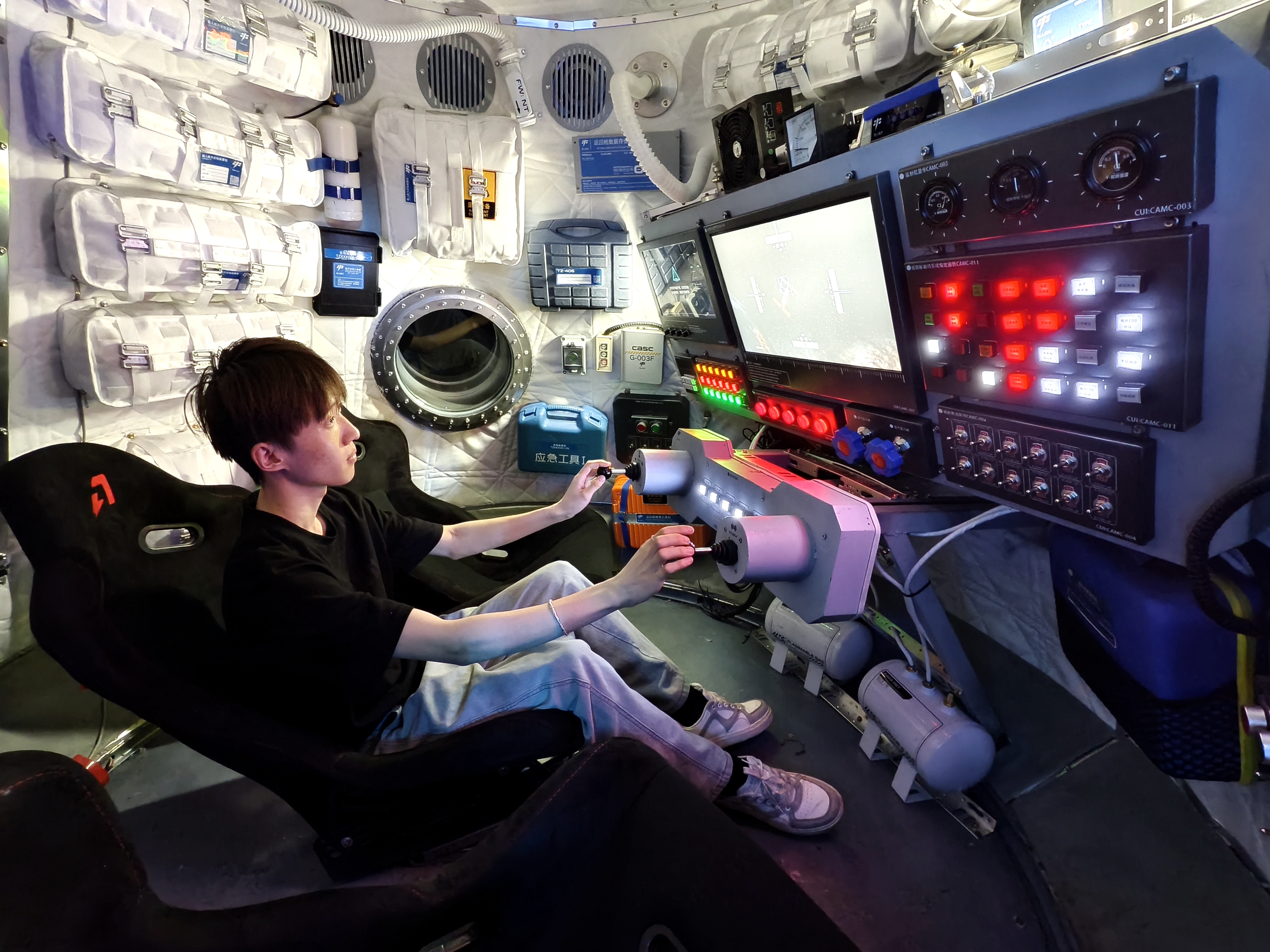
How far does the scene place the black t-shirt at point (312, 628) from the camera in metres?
1.26

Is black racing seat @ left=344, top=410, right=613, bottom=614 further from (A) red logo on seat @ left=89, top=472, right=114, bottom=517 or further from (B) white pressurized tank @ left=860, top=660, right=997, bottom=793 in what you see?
(B) white pressurized tank @ left=860, top=660, right=997, bottom=793

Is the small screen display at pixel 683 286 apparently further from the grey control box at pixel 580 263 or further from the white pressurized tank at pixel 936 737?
the white pressurized tank at pixel 936 737

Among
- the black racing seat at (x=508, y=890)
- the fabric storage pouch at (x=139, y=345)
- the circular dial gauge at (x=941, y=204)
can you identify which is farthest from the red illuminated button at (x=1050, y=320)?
the fabric storage pouch at (x=139, y=345)

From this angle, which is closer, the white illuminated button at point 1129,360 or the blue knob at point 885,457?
the white illuminated button at point 1129,360

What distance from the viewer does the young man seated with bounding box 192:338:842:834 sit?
4.20 feet

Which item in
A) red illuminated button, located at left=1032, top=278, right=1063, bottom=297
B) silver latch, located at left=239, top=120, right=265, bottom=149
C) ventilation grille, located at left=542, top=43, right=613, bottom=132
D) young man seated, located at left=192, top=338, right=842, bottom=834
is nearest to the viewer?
red illuminated button, located at left=1032, top=278, right=1063, bottom=297

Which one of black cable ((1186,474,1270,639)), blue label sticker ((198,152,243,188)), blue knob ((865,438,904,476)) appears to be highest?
blue label sticker ((198,152,243,188))

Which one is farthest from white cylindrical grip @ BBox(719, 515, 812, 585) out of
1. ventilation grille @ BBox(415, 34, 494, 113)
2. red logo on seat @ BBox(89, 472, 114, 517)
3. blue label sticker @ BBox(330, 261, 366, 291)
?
ventilation grille @ BBox(415, 34, 494, 113)

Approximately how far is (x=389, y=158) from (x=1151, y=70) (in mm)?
2569

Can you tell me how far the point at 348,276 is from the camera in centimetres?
286

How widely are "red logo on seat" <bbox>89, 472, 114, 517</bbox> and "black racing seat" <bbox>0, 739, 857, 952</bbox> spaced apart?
0.86 m

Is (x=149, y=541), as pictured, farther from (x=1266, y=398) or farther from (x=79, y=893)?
(x=1266, y=398)

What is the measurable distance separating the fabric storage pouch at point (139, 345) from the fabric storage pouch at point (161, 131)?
40cm

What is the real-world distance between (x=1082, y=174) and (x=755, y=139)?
1053 mm
